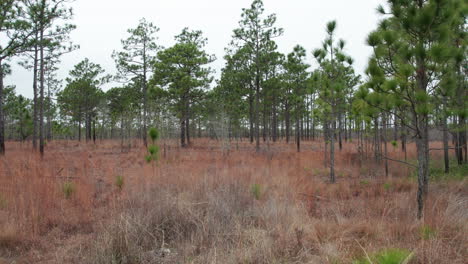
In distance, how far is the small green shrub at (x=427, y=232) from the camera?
286cm

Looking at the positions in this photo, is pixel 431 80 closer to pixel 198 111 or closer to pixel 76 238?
pixel 76 238

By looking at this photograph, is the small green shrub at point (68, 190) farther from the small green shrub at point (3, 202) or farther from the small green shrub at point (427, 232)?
the small green shrub at point (427, 232)

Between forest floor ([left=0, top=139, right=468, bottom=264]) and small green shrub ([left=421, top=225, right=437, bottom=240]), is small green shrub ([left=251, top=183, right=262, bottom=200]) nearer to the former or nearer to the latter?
forest floor ([left=0, top=139, right=468, bottom=264])

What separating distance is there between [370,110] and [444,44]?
3.82 feet

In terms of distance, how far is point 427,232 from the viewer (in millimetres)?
3000

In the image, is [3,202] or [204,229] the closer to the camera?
[204,229]

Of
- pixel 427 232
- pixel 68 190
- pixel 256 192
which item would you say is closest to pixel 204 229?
pixel 256 192

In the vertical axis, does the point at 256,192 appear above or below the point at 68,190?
below

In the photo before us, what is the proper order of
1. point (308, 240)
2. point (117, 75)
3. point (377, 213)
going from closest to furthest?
point (308, 240), point (377, 213), point (117, 75)

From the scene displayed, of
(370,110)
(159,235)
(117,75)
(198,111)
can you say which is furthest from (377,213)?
(117,75)

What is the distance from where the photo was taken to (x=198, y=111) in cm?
2016

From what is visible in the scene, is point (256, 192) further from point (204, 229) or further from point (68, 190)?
point (68, 190)

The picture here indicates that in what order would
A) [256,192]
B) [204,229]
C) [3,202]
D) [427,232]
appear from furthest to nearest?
[256,192] < [3,202] < [204,229] < [427,232]

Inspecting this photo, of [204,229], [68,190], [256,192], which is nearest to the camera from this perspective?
[204,229]
